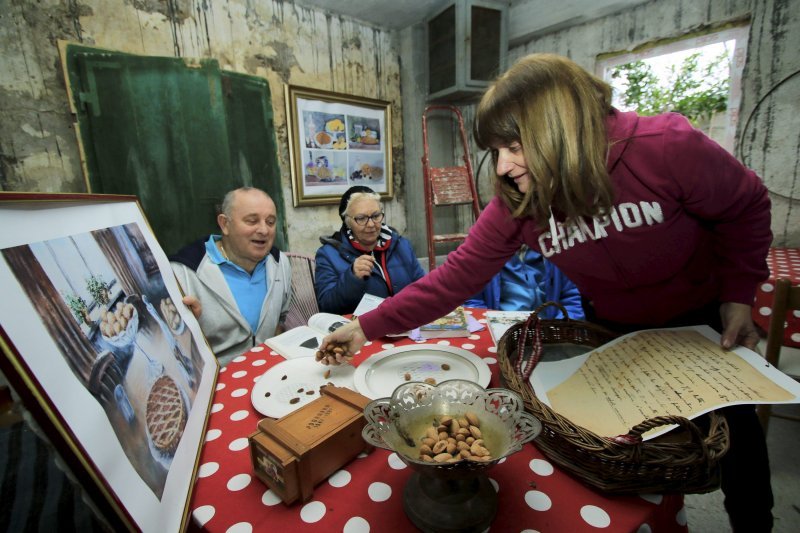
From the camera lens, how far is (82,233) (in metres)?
0.61

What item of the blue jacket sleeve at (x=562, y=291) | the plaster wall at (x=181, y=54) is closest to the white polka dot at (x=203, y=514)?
the blue jacket sleeve at (x=562, y=291)

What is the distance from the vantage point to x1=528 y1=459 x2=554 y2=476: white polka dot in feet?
2.03

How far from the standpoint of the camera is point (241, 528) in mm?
541

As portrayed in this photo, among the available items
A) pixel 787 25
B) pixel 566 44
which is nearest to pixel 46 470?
pixel 566 44

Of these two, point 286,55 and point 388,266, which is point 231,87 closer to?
point 286,55

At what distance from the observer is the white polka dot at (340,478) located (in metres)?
0.62

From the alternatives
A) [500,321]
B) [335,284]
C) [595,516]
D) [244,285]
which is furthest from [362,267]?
[595,516]

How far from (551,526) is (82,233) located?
0.85 m

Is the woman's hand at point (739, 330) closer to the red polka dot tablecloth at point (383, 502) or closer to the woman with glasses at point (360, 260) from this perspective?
the red polka dot tablecloth at point (383, 502)

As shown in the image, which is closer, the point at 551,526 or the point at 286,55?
the point at 551,526

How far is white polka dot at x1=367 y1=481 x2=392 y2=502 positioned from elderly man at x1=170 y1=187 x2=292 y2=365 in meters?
1.07

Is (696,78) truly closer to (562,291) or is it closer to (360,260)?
(562,291)

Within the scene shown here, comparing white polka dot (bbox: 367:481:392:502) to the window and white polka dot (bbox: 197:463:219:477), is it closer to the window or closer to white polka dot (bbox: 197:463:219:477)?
white polka dot (bbox: 197:463:219:477)

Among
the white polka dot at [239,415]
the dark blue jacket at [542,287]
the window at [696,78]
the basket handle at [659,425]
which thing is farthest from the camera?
the window at [696,78]
